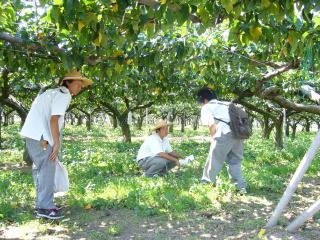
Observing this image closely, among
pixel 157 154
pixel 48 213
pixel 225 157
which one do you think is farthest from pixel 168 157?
pixel 48 213

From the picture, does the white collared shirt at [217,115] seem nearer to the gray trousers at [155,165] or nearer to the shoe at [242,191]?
the shoe at [242,191]

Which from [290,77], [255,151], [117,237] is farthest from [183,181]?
[255,151]

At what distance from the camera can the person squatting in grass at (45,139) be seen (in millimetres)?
3430

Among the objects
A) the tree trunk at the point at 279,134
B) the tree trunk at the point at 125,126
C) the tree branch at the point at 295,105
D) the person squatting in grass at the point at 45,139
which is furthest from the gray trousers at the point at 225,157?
the tree trunk at the point at 125,126

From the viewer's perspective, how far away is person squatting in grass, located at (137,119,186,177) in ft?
17.7

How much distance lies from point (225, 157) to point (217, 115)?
0.64 m

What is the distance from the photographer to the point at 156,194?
14.0 ft

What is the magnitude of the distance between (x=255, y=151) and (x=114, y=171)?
187 inches

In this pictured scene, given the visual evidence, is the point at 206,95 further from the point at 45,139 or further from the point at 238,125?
the point at 45,139

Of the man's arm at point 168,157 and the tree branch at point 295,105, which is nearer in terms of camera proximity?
the man's arm at point 168,157

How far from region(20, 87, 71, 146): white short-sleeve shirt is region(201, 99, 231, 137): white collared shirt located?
6.57 ft

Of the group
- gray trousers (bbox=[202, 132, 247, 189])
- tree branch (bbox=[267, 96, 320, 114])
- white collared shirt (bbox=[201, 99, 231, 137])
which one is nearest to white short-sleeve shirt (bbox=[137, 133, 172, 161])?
gray trousers (bbox=[202, 132, 247, 189])

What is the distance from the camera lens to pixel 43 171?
11.4 ft

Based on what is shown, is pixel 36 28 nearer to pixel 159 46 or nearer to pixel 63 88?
pixel 63 88
